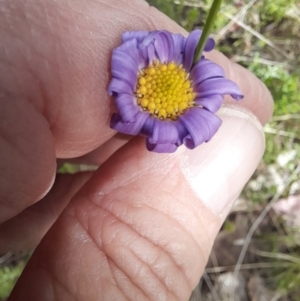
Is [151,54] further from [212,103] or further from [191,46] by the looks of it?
[212,103]

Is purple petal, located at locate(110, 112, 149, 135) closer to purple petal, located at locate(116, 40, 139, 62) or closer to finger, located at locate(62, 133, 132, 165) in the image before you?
purple petal, located at locate(116, 40, 139, 62)

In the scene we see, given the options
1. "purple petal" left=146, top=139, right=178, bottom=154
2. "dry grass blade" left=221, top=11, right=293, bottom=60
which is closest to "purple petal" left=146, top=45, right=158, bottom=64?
"purple petal" left=146, top=139, right=178, bottom=154

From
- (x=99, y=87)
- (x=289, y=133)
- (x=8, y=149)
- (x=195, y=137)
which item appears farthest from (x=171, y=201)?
(x=289, y=133)

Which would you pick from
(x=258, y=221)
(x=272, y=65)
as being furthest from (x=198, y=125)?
(x=272, y=65)

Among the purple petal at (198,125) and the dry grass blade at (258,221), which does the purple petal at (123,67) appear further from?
the dry grass blade at (258,221)

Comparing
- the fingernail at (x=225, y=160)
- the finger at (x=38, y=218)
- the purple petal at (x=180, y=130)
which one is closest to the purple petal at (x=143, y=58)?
the purple petal at (x=180, y=130)

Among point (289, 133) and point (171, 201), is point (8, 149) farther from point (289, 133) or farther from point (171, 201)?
point (289, 133)
